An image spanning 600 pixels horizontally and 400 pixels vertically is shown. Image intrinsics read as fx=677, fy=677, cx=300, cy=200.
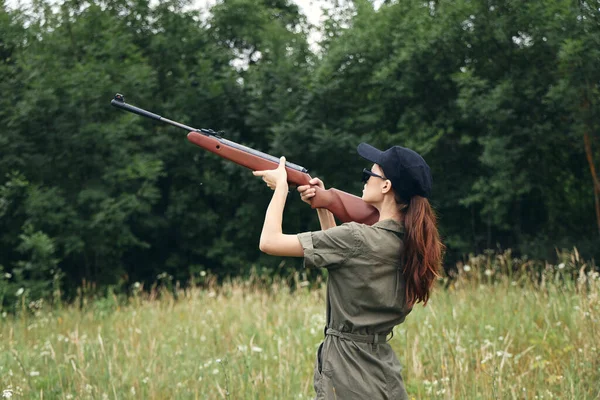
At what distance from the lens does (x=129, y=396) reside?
14.8 feet

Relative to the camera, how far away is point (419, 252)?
2775mm

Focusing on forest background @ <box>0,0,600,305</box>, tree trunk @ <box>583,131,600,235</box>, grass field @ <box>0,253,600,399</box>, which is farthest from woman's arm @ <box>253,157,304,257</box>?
tree trunk @ <box>583,131,600,235</box>

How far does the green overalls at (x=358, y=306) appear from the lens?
2.71 metres

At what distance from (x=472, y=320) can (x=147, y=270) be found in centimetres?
1276

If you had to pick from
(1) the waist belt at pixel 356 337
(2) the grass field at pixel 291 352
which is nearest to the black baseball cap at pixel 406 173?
(1) the waist belt at pixel 356 337

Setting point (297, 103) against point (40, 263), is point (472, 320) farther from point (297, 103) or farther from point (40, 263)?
point (297, 103)

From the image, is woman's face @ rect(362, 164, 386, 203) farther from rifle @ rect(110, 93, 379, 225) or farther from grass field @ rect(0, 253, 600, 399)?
grass field @ rect(0, 253, 600, 399)

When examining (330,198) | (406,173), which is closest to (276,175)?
(330,198)

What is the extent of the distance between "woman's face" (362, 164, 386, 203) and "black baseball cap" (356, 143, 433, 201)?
0.14 ft

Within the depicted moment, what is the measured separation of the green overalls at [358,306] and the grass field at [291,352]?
33.6 inches

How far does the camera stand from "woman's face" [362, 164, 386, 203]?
2945 mm

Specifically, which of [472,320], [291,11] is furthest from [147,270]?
[472,320]

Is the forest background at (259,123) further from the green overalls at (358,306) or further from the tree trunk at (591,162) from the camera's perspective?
the green overalls at (358,306)

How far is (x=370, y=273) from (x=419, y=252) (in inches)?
8.6
